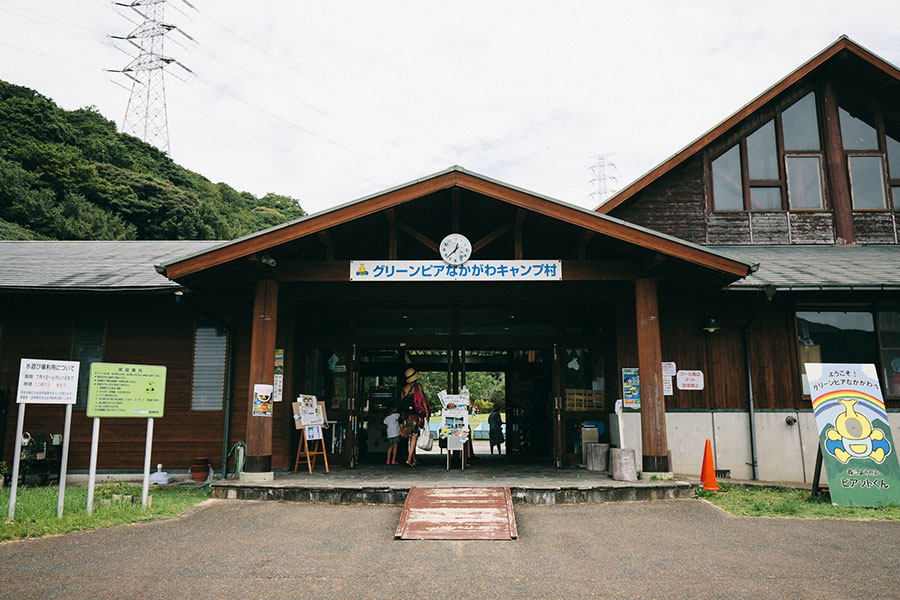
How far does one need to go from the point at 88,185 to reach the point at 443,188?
3216 cm

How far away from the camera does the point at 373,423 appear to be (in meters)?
14.1

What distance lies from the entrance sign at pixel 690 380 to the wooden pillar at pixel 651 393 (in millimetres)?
1669

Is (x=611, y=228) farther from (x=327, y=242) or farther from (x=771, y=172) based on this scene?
(x=771, y=172)

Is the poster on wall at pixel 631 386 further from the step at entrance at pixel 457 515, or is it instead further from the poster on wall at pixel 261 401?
the poster on wall at pixel 261 401

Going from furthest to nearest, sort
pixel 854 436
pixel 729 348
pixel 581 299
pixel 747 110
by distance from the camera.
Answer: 1. pixel 747 110
2. pixel 581 299
3. pixel 729 348
4. pixel 854 436

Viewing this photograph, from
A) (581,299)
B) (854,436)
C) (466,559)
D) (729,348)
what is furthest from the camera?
(581,299)

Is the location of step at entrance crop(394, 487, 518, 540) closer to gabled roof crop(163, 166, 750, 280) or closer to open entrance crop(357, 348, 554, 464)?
gabled roof crop(163, 166, 750, 280)

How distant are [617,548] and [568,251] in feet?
18.7

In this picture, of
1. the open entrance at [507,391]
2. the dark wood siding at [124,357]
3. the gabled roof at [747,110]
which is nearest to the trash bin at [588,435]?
the open entrance at [507,391]

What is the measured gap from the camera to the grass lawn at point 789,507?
753 centimetres

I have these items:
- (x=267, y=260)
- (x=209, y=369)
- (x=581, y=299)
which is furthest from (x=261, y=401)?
(x=581, y=299)

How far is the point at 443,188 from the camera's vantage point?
906cm

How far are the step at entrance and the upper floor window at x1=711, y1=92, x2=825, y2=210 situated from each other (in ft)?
25.8

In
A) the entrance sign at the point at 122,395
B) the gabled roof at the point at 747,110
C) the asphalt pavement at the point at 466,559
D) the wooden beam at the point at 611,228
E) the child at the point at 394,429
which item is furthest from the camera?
the gabled roof at the point at 747,110
